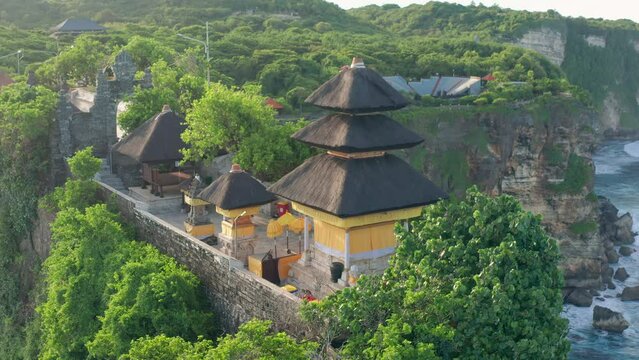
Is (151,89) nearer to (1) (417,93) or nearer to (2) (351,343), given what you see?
(2) (351,343)

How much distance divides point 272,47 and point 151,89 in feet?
164

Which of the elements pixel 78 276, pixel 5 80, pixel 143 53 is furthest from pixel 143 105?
pixel 5 80

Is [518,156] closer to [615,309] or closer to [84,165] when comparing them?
[615,309]

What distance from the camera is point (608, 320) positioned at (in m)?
42.2

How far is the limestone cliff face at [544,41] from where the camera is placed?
120 m

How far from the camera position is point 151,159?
2820cm

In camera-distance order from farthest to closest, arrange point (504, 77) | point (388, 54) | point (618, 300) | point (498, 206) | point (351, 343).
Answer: point (388, 54), point (504, 77), point (618, 300), point (498, 206), point (351, 343)

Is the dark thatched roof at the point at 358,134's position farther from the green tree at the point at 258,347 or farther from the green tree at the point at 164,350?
the green tree at the point at 164,350

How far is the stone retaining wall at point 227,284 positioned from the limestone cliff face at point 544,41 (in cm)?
10421

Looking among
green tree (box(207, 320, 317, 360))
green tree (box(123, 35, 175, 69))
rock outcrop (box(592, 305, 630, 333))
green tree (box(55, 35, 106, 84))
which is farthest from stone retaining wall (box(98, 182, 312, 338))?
rock outcrop (box(592, 305, 630, 333))

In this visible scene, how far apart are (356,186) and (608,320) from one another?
27.7 meters

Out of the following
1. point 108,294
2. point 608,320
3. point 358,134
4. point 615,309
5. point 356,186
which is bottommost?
point 615,309

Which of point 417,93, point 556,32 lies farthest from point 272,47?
point 556,32

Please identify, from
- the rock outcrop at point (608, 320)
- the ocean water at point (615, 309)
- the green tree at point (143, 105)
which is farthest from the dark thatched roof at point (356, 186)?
the rock outcrop at point (608, 320)
